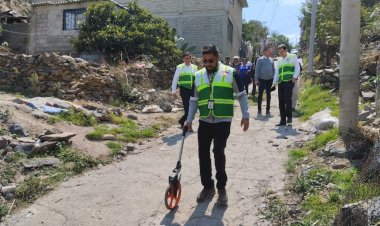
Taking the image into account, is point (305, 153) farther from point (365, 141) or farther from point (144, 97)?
point (144, 97)

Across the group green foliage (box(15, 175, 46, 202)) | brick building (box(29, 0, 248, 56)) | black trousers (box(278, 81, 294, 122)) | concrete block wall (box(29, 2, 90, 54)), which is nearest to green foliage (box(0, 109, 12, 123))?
green foliage (box(15, 175, 46, 202))

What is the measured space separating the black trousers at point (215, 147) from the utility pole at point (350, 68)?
7.76ft

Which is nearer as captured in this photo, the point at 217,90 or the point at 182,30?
the point at 217,90

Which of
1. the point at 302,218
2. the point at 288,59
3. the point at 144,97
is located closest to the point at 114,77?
the point at 144,97

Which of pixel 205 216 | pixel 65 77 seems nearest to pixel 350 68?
pixel 205 216

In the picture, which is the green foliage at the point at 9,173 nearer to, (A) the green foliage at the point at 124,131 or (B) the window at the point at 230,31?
(A) the green foliage at the point at 124,131

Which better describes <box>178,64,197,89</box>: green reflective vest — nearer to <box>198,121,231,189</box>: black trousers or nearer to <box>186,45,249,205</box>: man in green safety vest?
<box>186,45,249,205</box>: man in green safety vest

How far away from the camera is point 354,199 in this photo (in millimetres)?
4082

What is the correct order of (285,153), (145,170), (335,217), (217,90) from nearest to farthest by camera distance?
(335,217), (217,90), (145,170), (285,153)

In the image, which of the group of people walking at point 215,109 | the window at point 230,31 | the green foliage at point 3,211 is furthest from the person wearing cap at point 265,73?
the window at point 230,31

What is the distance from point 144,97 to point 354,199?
29.9ft

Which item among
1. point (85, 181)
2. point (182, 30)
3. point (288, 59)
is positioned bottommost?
point (85, 181)

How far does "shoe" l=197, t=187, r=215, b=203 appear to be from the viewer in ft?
16.6

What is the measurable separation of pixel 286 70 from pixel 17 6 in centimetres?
2322
